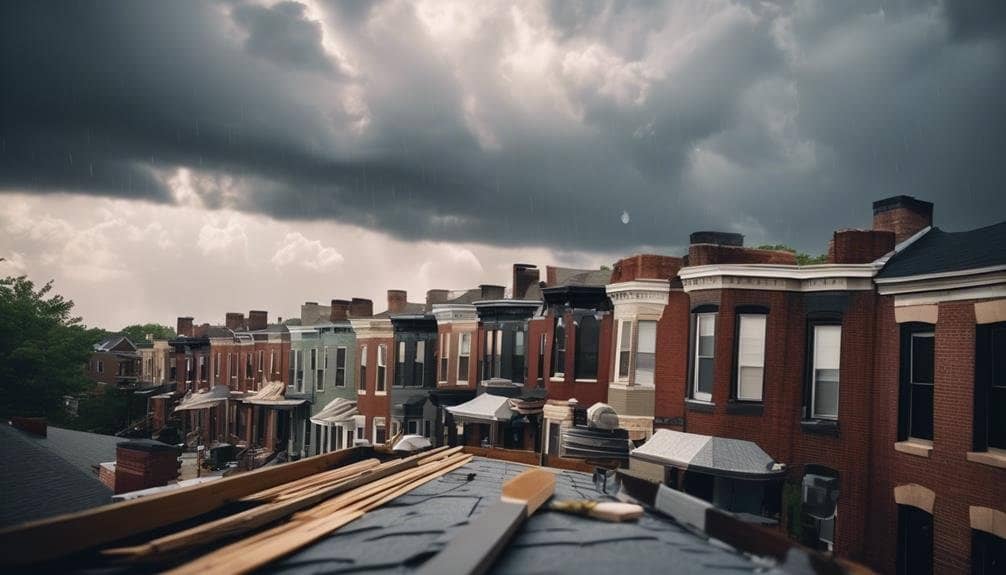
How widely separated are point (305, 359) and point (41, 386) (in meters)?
17.9

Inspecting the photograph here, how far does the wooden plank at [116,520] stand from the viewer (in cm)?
457

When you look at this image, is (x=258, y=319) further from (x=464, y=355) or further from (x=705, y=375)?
(x=705, y=375)

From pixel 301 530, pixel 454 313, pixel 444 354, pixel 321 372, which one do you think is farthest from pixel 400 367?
pixel 301 530

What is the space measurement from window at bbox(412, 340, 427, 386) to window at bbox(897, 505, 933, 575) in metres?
26.6

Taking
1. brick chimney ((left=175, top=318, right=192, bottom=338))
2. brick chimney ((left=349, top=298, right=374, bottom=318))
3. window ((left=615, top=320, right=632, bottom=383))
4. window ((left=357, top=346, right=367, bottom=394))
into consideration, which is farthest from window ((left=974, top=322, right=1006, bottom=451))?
brick chimney ((left=175, top=318, right=192, bottom=338))

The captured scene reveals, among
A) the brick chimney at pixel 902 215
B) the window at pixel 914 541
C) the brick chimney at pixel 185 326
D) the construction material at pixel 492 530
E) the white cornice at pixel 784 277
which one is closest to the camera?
the construction material at pixel 492 530

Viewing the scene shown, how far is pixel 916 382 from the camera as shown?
16.5 meters

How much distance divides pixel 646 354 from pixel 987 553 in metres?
11.9

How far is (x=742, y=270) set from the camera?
1950 cm

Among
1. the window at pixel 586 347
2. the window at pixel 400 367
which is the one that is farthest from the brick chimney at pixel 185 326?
the window at pixel 586 347

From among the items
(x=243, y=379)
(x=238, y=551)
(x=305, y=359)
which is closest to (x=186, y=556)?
(x=238, y=551)

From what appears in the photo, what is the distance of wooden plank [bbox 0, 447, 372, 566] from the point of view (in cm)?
457

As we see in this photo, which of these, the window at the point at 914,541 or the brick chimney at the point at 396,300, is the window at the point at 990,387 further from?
the brick chimney at the point at 396,300

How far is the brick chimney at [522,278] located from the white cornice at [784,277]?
14570 millimetres
